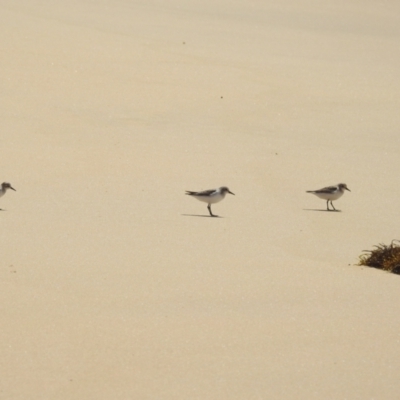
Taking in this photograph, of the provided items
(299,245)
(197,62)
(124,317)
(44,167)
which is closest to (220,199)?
(299,245)

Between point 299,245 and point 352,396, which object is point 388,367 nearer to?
point 352,396

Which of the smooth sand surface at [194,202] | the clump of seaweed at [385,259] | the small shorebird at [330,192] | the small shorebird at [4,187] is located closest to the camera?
the smooth sand surface at [194,202]

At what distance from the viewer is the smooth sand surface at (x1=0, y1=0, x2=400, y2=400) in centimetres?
687

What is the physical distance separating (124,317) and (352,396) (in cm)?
191

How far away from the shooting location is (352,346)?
23.8 feet

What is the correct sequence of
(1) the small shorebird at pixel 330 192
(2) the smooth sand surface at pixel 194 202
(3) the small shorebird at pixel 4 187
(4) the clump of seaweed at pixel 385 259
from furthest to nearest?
1. (1) the small shorebird at pixel 330 192
2. (3) the small shorebird at pixel 4 187
3. (4) the clump of seaweed at pixel 385 259
4. (2) the smooth sand surface at pixel 194 202

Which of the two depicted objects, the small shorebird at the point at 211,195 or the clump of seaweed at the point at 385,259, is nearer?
the clump of seaweed at the point at 385,259

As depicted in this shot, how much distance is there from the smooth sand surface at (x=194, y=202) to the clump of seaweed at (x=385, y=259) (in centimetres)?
17

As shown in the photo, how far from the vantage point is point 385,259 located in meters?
9.39

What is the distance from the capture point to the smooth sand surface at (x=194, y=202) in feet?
22.5

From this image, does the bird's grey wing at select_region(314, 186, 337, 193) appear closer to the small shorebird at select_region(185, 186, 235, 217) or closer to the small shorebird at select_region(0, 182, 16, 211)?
the small shorebird at select_region(185, 186, 235, 217)

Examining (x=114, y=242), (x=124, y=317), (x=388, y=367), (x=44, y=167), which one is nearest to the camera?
(x=388, y=367)

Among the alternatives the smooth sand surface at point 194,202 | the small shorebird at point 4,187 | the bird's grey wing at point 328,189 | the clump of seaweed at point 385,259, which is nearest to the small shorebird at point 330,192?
the bird's grey wing at point 328,189

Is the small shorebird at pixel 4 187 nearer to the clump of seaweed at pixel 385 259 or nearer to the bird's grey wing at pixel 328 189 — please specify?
the bird's grey wing at pixel 328 189
